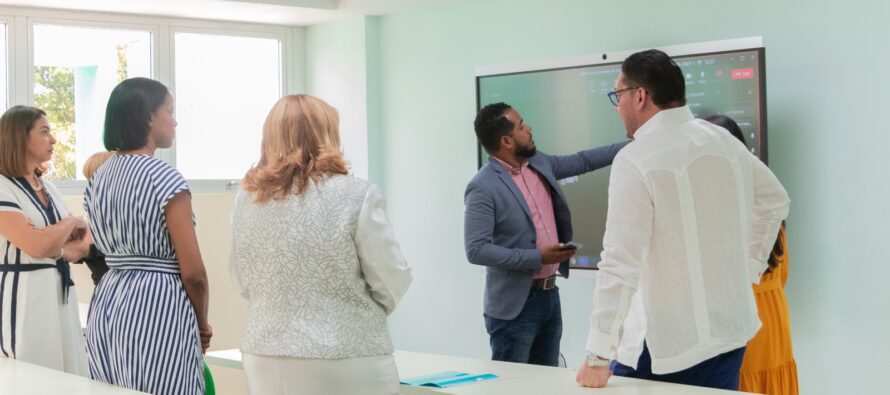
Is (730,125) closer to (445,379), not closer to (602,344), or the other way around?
(602,344)

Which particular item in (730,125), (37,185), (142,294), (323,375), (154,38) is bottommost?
(323,375)

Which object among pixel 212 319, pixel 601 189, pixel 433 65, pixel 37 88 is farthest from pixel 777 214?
pixel 37 88

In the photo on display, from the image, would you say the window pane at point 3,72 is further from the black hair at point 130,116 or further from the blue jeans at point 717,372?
the blue jeans at point 717,372

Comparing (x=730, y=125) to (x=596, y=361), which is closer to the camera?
(x=596, y=361)

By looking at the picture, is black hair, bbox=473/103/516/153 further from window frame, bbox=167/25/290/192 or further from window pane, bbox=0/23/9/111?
window pane, bbox=0/23/9/111

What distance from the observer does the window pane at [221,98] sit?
6301 mm

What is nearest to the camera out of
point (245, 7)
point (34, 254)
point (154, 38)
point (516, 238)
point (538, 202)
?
point (34, 254)

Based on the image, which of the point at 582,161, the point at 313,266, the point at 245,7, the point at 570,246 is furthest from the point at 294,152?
the point at 245,7

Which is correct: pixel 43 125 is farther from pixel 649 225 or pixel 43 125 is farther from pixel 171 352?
pixel 649 225

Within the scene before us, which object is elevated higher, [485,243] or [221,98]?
[221,98]

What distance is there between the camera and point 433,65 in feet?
19.5

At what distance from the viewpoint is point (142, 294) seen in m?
2.65

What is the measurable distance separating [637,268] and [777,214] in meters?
0.51

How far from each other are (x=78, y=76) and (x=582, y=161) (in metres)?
3.30
